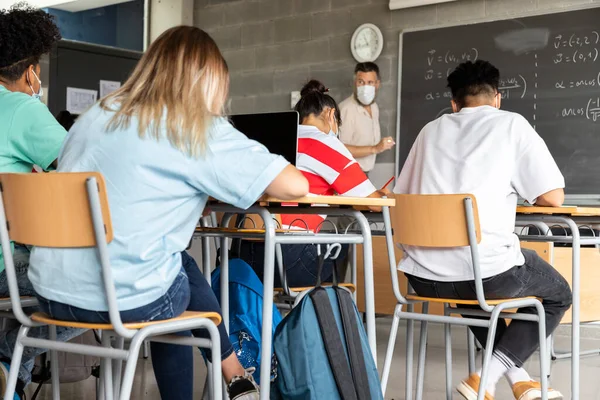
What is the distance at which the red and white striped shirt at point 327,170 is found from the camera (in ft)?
9.35

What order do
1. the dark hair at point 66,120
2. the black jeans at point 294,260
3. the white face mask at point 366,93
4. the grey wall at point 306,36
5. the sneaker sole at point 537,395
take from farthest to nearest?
the white face mask at point 366,93 < the grey wall at point 306,36 < the dark hair at point 66,120 < the black jeans at point 294,260 < the sneaker sole at point 537,395

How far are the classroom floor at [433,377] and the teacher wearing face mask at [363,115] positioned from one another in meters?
1.51

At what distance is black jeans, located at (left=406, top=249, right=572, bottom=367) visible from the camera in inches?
90.8

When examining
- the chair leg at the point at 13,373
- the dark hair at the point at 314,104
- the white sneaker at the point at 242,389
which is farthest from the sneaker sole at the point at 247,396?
the dark hair at the point at 314,104

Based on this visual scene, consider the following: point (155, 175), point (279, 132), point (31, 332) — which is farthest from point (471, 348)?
point (155, 175)

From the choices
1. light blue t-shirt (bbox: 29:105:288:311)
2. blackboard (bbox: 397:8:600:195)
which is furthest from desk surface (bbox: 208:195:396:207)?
blackboard (bbox: 397:8:600:195)

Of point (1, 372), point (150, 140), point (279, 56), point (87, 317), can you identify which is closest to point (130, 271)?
point (87, 317)

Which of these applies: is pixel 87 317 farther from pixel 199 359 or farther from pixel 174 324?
pixel 199 359

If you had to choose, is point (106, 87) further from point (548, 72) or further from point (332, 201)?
point (332, 201)

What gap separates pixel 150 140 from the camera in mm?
1560

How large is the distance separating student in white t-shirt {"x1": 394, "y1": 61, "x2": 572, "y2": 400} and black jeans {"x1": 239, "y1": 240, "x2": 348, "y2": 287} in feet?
1.41

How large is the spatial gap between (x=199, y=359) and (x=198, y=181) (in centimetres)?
212

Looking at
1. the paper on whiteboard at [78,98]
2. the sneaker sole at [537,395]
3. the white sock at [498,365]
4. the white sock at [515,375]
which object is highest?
the paper on whiteboard at [78,98]

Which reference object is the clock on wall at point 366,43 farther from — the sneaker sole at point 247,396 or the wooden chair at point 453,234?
the sneaker sole at point 247,396
